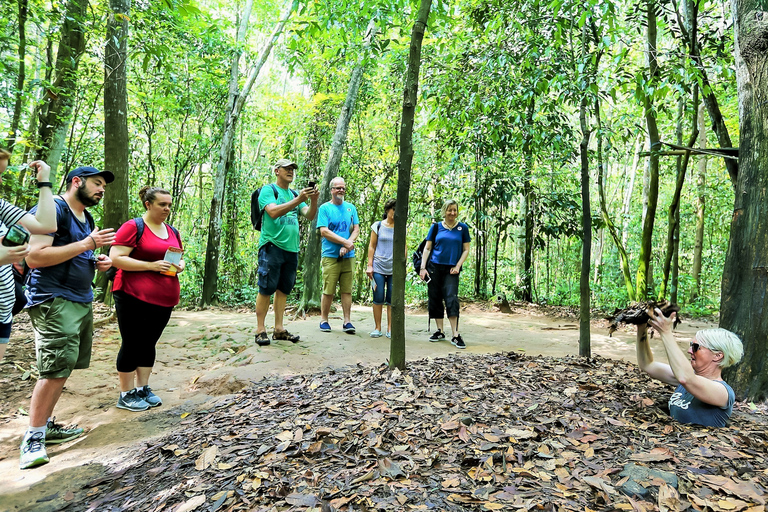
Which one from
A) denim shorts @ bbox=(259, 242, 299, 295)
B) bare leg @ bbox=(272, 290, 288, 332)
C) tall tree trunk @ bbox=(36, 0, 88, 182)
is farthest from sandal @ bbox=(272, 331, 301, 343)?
tall tree trunk @ bbox=(36, 0, 88, 182)

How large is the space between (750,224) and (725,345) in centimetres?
A: 122

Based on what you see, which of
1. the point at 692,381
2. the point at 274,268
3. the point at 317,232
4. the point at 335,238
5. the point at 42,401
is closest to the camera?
the point at 692,381

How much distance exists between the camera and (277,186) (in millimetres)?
5508

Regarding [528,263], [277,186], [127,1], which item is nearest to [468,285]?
[528,263]

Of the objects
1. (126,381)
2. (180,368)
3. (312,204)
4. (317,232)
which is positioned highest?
(312,204)

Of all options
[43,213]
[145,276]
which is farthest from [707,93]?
[43,213]

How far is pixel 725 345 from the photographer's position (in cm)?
305

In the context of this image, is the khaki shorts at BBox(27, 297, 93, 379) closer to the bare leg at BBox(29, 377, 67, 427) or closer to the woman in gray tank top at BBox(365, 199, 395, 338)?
the bare leg at BBox(29, 377, 67, 427)

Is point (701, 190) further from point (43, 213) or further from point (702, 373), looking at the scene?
point (43, 213)

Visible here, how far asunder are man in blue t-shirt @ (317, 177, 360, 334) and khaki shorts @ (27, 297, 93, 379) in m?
3.19

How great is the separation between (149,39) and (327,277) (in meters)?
5.72

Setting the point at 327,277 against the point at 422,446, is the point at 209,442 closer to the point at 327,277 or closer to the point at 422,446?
the point at 422,446

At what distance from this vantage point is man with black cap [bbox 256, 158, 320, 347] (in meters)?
→ 5.32

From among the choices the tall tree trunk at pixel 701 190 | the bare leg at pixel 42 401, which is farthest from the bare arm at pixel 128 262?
the tall tree trunk at pixel 701 190
